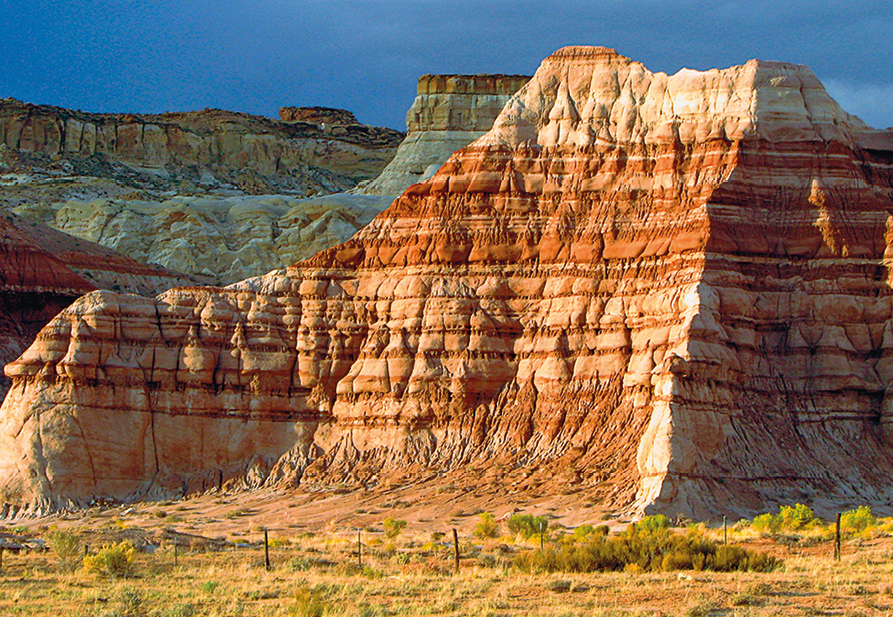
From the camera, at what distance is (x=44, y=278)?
96.7 m

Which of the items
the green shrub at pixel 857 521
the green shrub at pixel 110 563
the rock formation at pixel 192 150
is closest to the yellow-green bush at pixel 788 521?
the green shrub at pixel 857 521

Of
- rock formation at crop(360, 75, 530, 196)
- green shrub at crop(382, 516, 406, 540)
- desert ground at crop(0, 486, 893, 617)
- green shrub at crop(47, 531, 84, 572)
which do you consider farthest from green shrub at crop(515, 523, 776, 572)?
rock formation at crop(360, 75, 530, 196)

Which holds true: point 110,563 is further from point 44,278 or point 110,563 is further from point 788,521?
point 44,278

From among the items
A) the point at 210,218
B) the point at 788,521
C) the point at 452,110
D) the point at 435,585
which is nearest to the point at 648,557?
the point at 435,585

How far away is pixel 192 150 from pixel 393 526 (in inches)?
4897

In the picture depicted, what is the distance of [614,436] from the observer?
62.0 meters

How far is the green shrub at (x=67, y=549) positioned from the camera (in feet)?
151

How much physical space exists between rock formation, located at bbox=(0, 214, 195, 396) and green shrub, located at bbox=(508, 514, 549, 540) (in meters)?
38.7

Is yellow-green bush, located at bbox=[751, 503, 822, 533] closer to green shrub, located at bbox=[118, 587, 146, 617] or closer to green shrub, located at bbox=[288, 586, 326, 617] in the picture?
green shrub, located at bbox=[288, 586, 326, 617]

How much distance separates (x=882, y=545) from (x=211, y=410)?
95.7ft

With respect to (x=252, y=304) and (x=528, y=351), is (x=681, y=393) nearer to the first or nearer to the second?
(x=528, y=351)

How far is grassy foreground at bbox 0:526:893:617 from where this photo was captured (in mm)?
36906

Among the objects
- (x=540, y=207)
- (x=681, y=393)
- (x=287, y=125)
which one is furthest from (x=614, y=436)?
(x=287, y=125)

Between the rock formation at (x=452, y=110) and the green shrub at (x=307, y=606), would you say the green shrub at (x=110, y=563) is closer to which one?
the green shrub at (x=307, y=606)
